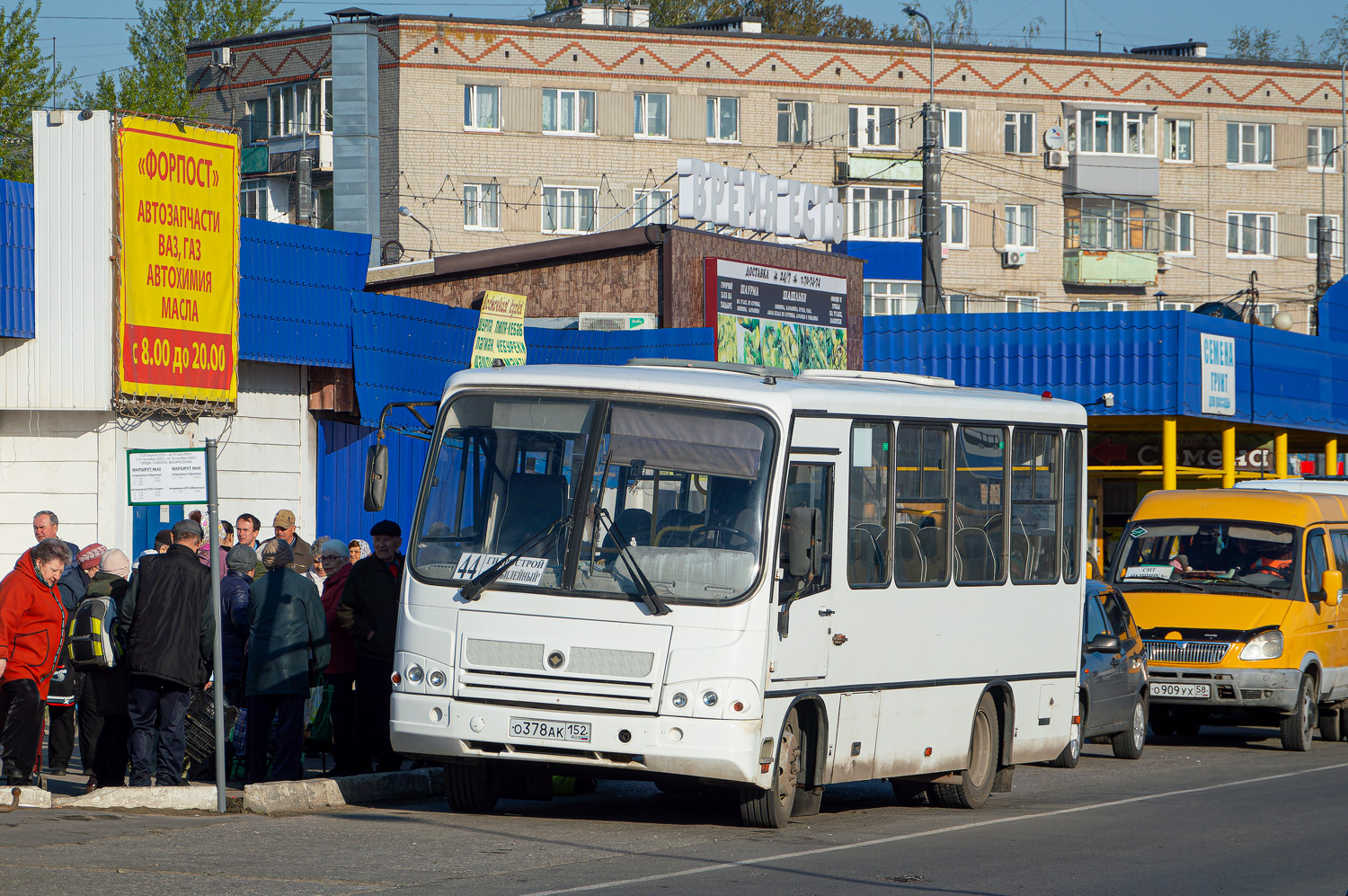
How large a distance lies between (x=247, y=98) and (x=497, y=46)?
871 centimetres

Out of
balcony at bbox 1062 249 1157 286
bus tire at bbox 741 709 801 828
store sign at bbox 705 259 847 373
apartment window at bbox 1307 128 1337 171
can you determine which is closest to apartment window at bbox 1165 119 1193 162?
balcony at bbox 1062 249 1157 286

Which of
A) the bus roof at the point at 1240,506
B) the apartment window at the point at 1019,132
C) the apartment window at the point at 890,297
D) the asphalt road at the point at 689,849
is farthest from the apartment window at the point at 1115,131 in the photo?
the asphalt road at the point at 689,849

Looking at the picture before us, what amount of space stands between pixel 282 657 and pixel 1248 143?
5825 centimetres

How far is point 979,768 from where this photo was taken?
1299 cm

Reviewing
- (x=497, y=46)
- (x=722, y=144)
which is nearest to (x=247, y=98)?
(x=497, y=46)

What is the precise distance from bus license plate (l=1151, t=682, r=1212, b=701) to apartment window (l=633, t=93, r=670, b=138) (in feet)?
131

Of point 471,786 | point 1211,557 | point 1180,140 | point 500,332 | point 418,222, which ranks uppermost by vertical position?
point 1180,140

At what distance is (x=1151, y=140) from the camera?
206 feet

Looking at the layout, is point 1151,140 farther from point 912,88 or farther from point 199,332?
point 199,332

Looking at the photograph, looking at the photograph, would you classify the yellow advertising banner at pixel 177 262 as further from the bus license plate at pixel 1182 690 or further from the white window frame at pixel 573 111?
the white window frame at pixel 573 111

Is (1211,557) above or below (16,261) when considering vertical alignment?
below

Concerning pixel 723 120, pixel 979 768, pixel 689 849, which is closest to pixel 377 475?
pixel 689 849

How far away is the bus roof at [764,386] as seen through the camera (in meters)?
10.9

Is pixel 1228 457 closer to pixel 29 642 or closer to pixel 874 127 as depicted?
pixel 29 642
